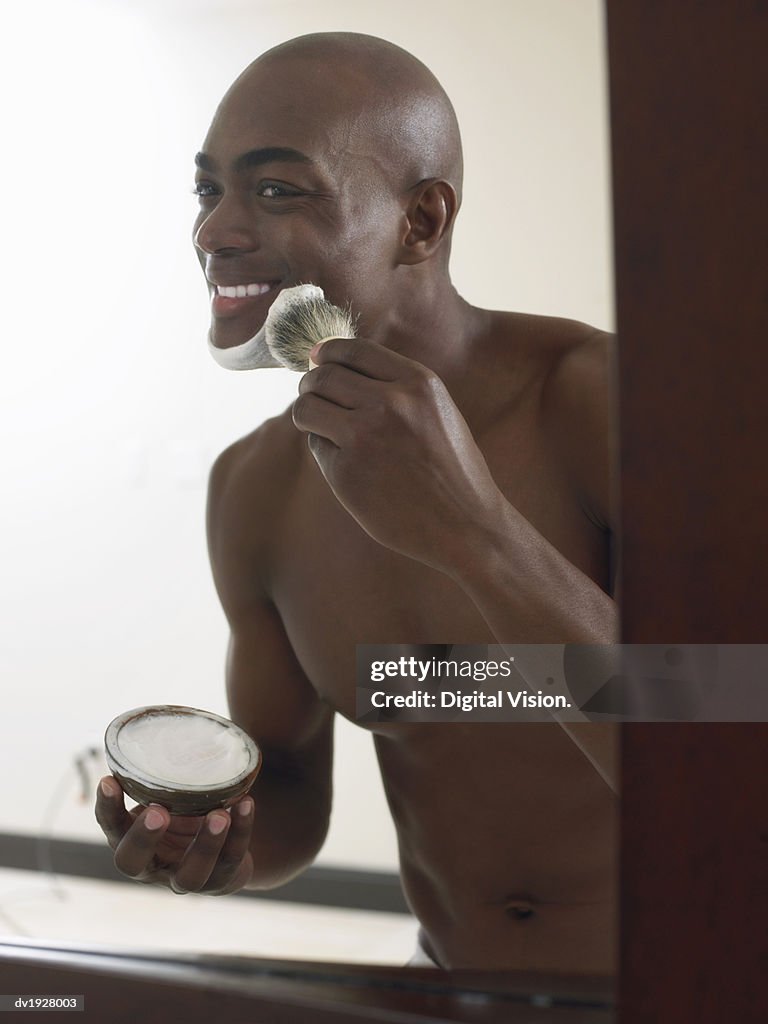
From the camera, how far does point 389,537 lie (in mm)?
327

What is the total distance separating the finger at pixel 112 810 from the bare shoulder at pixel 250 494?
191 mm

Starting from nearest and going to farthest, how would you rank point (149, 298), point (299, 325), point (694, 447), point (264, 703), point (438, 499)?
point (694, 447) < point (438, 499) < point (299, 325) < point (264, 703) < point (149, 298)

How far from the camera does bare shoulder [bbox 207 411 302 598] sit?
549 millimetres

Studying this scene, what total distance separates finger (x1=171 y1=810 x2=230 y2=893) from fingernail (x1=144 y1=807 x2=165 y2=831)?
0.02m

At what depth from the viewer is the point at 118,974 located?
0.23m

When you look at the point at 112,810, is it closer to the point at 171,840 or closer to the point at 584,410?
the point at 171,840

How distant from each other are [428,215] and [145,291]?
1.90ft

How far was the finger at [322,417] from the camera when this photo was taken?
1.07 ft

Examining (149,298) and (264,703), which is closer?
(264,703)

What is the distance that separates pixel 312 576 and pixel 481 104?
1.06 ft

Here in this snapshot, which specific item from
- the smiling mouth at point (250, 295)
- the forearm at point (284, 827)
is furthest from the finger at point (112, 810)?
the smiling mouth at point (250, 295)

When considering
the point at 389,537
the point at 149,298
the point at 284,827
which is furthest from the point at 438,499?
the point at 149,298

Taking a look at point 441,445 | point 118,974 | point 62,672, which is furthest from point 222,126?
point 62,672

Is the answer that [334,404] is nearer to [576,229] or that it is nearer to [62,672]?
[576,229]
